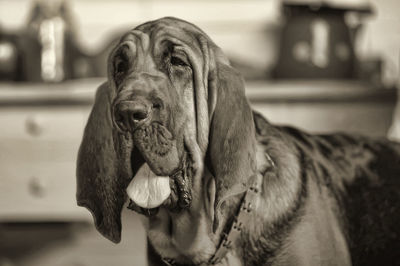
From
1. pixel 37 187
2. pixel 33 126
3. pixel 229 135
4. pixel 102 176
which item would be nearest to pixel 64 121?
pixel 33 126

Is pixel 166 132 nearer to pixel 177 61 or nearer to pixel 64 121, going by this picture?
pixel 177 61

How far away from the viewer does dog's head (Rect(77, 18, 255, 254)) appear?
762 millimetres

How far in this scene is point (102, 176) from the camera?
852 mm

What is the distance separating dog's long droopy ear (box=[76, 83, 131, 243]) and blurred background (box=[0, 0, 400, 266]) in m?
0.89

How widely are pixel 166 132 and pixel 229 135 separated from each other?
0.09 m

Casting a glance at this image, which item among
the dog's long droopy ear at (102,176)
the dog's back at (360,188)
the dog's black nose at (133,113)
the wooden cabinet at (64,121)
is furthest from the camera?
the wooden cabinet at (64,121)

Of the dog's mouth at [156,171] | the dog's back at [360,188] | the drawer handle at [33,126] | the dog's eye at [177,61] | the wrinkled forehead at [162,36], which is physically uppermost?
the wrinkled forehead at [162,36]

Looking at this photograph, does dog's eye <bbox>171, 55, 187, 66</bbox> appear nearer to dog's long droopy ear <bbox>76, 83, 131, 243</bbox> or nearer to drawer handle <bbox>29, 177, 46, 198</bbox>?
dog's long droopy ear <bbox>76, 83, 131, 243</bbox>

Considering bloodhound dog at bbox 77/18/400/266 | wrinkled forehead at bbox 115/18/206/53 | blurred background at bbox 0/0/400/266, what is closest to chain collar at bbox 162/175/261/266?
bloodhound dog at bbox 77/18/400/266

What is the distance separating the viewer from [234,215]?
0.86 m

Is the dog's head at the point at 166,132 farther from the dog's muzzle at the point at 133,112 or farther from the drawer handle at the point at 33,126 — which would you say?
the drawer handle at the point at 33,126

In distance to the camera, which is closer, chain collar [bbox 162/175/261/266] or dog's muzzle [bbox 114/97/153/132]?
dog's muzzle [bbox 114/97/153/132]

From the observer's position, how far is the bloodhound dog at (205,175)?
0.77 metres

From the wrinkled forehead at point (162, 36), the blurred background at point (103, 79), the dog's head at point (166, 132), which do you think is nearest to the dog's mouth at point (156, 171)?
→ the dog's head at point (166, 132)
